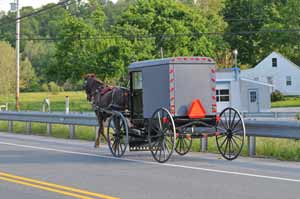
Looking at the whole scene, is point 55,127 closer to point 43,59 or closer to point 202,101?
point 202,101

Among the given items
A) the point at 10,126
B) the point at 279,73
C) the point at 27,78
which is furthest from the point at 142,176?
the point at 27,78

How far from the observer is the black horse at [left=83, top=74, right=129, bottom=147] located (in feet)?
57.1

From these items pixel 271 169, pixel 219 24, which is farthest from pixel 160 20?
pixel 271 169

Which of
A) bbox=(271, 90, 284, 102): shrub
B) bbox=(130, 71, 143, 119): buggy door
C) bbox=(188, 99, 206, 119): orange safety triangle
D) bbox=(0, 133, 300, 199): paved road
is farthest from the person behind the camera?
bbox=(271, 90, 284, 102): shrub

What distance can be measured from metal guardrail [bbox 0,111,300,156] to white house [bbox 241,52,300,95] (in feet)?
162

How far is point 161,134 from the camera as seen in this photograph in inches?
575

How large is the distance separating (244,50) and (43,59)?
1593 inches

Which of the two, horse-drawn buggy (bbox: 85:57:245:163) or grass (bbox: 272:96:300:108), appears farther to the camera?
grass (bbox: 272:96:300:108)

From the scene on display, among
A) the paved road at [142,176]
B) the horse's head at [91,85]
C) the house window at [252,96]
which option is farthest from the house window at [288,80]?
the paved road at [142,176]

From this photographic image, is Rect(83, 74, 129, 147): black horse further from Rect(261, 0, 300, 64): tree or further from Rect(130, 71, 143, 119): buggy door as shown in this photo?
Rect(261, 0, 300, 64): tree

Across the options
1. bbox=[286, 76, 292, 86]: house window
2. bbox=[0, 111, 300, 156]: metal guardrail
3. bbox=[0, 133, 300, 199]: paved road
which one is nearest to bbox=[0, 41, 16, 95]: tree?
bbox=[286, 76, 292, 86]: house window

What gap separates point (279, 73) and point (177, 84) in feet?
199

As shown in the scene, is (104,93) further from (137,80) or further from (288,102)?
(288,102)

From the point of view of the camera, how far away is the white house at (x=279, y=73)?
242 ft
